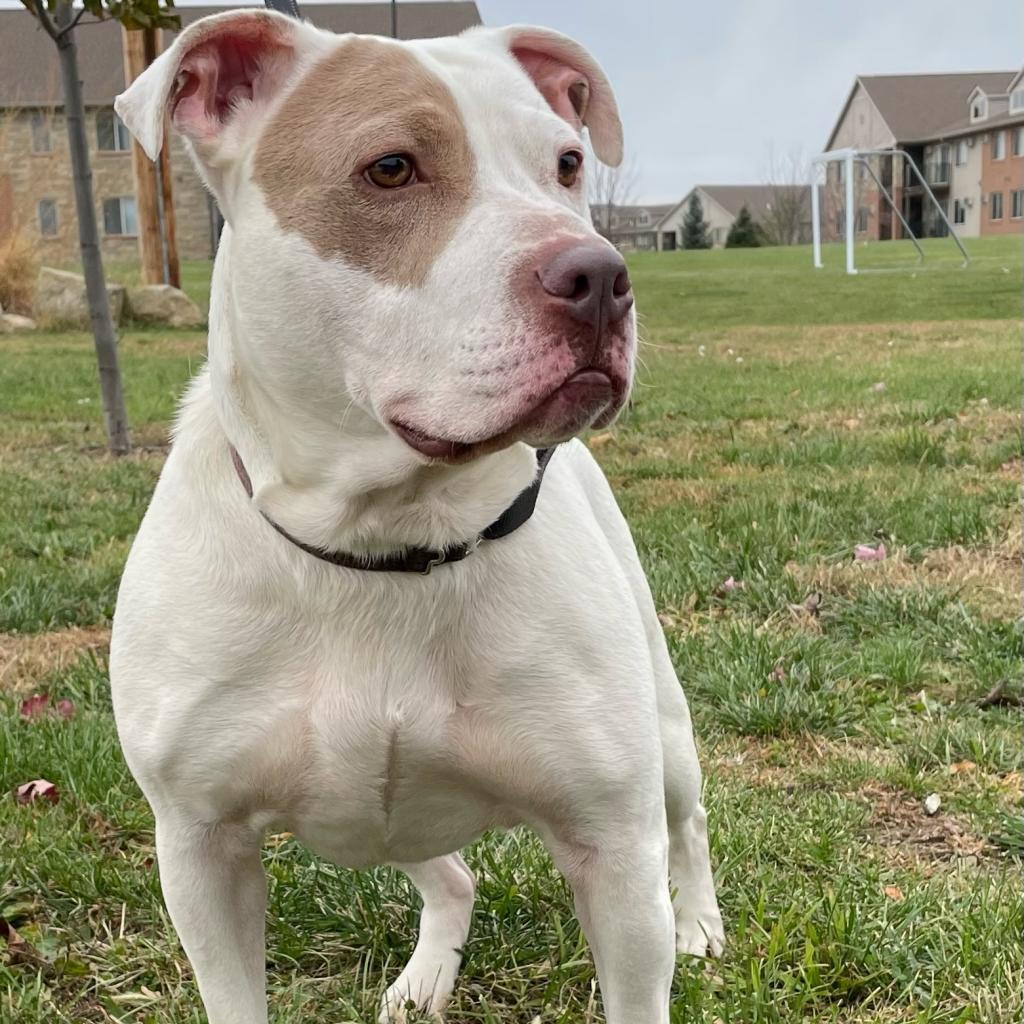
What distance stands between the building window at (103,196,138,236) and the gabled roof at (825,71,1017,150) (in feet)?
139

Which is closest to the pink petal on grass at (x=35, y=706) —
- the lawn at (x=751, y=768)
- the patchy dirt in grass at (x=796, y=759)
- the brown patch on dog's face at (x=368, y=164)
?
the lawn at (x=751, y=768)

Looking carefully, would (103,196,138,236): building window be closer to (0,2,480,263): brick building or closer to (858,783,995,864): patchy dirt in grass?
(0,2,480,263): brick building

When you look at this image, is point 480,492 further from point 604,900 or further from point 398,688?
point 604,900

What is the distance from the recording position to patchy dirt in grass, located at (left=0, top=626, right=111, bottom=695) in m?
3.85

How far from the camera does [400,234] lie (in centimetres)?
182

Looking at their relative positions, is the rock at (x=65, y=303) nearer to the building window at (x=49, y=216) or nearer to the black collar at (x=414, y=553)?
the black collar at (x=414, y=553)

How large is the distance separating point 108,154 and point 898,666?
128 ft

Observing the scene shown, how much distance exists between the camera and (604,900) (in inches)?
78.7

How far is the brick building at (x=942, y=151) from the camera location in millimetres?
60812

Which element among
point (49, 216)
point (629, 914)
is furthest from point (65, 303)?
point (49, 216)

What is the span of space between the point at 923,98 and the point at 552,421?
72.6 m

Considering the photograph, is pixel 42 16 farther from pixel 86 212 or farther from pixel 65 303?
pixel 65 303

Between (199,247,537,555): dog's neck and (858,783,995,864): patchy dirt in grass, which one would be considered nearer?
(199,247,537,555): dog's neck

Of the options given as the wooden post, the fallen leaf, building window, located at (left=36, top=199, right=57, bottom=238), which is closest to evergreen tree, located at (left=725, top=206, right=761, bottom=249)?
building window, located at (left=36, top=199, right=57, bottom=238)
